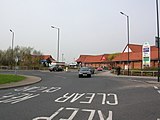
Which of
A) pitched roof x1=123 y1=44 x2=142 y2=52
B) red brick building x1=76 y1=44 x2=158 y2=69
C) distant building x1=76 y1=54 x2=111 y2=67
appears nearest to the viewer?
red brick building x1=76 y1=44 x2=158 y2=69

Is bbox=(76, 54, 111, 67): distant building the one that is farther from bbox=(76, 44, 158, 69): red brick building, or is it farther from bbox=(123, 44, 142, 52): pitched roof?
bbox=(123, 44, 142, 52): pitched roof

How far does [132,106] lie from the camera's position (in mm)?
9570

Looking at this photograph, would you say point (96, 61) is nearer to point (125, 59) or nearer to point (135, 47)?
point (135, 47)

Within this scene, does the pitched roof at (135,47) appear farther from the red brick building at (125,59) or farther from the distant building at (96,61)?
the distant building at (96,61)

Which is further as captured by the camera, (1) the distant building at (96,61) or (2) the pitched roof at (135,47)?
(1) the distant building at (96,61)

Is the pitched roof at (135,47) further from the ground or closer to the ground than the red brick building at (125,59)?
further from the ground

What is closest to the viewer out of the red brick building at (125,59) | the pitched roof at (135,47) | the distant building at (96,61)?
the red brick building at (125,59)

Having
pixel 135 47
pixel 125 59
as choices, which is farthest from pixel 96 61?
pixel 125 59

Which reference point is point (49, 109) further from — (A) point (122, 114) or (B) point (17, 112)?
(A) point (122, 114)

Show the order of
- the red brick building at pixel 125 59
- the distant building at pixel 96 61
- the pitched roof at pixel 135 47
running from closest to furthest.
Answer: the red brick building at pixel 125 59 < the pitched roof at pixel 135 47 < the distant building at pixel 96 61

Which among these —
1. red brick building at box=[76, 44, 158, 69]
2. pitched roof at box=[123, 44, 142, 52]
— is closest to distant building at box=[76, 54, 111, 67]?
red brick building at box=[76, 44, 158, 69]

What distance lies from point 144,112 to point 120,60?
71560 millimetres

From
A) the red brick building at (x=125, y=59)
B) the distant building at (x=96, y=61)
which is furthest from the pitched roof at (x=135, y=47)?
the distant building at (x=96, y=61)

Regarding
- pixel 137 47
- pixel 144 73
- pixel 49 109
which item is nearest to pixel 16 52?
pixel 137 47
